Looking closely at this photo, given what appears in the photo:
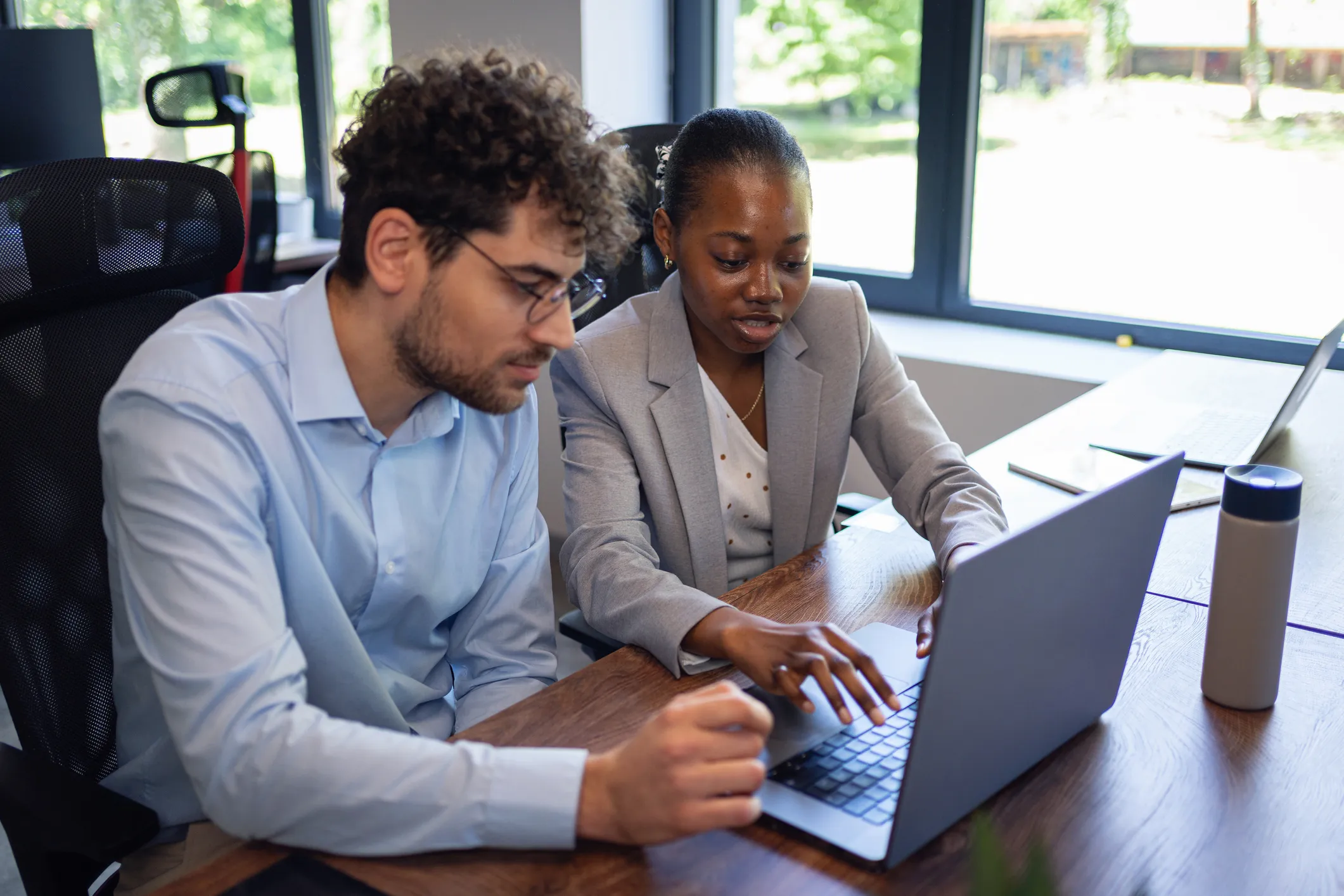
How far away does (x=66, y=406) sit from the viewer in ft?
3.93

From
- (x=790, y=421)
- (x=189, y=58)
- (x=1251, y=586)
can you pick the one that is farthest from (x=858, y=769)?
(x=189, y=58)

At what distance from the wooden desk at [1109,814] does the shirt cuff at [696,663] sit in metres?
0.01

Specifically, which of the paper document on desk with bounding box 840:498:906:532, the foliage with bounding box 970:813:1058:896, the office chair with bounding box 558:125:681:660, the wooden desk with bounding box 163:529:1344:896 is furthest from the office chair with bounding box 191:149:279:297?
the foliage with bounding box 970:813:1058:896

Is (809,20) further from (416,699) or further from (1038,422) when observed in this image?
(416,699)

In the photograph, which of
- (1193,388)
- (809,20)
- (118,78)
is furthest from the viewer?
(118,78)

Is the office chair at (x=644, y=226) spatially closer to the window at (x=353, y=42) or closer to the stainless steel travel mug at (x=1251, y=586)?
the stainless steel travel mug at (x=1251, y=586)

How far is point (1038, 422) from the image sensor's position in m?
1.90

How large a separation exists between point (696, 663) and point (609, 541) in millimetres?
251

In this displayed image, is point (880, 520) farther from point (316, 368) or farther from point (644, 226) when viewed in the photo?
point (316, 368)

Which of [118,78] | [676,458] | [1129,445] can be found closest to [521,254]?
[676,458]

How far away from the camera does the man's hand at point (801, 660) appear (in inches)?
39.5

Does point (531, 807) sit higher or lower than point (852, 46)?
lower

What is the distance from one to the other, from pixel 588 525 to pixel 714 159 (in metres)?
0.49

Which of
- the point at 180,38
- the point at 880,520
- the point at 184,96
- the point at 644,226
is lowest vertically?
the point at 880,520
